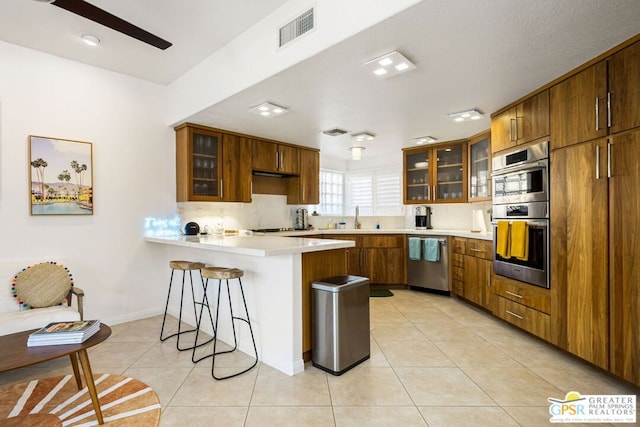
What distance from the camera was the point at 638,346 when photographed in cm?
207

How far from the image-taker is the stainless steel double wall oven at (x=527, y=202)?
2.87 meters

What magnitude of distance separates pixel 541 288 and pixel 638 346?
873mm

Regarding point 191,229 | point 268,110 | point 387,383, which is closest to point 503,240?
point 387,383

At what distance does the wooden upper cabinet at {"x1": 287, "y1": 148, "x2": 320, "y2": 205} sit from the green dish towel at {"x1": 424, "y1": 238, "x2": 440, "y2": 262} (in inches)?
76.7

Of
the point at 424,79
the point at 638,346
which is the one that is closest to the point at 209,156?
the point at 424,79

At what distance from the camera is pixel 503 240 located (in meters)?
3.35

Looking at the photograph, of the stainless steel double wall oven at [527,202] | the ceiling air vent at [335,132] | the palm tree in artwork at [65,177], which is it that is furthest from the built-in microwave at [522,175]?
the palm tree in artwork at [65,177]

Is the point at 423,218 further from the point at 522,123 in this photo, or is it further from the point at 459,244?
the point at 522,123

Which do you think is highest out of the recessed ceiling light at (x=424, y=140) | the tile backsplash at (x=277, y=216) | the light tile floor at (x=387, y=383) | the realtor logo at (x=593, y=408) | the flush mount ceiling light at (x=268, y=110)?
the recessed ceiling light at (x=424, y=140)

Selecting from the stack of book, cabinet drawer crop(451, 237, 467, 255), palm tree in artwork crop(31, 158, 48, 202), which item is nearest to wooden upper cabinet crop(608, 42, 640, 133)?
cabinet drawer crop(451, 237, 467, 255)

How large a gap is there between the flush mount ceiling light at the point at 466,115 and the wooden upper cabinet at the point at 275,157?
2.47m

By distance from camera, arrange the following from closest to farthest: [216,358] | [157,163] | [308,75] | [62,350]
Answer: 1. [62,350]
2. [308,75]
3. [216,358]
4. [157,163]

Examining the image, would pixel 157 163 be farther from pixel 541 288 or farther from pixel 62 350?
pixel 541 288

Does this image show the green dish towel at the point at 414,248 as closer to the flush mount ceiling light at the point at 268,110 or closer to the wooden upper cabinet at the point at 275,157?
the wooden upper cabinet at the point at 275,157
